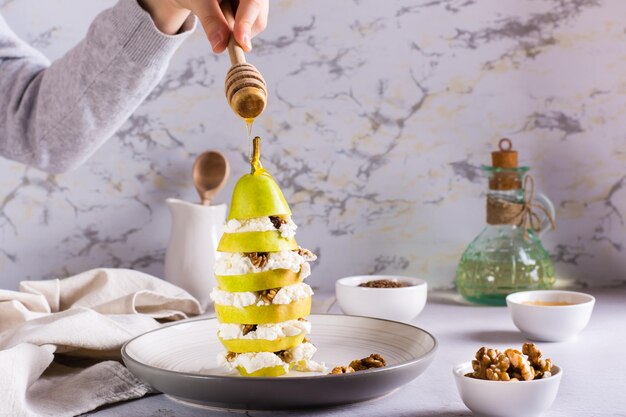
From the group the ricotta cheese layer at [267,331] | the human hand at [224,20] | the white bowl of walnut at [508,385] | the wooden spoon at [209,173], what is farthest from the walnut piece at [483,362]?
the wooden spoon at [209,173]

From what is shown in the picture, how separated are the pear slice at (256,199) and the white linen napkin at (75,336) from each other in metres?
0.28

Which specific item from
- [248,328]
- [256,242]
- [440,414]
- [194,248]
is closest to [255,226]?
[256,242]

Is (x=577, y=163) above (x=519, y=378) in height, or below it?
above

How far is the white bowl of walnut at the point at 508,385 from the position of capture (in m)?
0.97

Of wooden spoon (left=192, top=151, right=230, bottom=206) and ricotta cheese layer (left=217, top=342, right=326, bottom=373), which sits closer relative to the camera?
ricotta cheese layer (left=217, top=342, right=326, bottom=373)

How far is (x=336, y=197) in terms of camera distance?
1993 mm

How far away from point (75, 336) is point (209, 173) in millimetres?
761

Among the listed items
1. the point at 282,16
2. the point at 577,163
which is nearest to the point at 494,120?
the point at 577,163

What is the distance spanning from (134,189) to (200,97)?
0.87ft

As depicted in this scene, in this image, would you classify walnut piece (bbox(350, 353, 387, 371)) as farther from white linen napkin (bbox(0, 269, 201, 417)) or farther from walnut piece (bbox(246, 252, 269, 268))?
white linen napkin (bbox(0, 269, 201, 417))

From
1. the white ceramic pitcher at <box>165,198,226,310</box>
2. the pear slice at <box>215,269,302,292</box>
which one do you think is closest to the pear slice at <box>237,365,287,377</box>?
the pear slice at <box>215,269,302,292</box>

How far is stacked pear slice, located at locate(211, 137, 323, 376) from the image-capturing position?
1.13 meters

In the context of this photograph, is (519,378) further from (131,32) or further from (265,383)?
(131,32)

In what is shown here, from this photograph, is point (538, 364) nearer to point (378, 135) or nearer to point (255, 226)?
point (255, 226)
